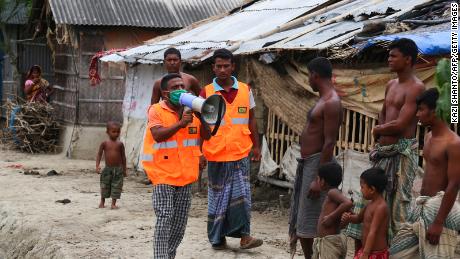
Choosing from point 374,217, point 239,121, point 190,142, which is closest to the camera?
point 374,217

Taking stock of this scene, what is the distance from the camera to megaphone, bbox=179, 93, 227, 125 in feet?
18.0

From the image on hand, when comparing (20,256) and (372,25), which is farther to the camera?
(372,25)

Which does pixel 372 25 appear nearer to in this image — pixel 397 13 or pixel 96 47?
pixel 397 13

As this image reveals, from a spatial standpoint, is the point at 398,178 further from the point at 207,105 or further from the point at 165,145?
the point at 165,145

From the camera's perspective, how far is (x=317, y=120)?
19.5 ft

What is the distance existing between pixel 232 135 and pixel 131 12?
8783 millimetres

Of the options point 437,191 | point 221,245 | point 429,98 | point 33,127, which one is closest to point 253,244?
point 221,245

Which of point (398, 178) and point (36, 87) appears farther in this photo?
point (36, 87)

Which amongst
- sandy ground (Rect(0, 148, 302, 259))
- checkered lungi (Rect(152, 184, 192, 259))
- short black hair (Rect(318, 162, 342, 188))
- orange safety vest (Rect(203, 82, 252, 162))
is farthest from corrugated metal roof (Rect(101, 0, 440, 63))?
checkered lungi (Rect(152, 184, 192, 259))

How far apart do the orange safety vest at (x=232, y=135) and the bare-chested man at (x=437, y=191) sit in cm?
232

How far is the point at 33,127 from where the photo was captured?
16016 mm

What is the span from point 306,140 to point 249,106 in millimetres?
1326

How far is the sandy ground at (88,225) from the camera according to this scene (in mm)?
7355

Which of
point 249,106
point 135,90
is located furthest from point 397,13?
point 135,90
